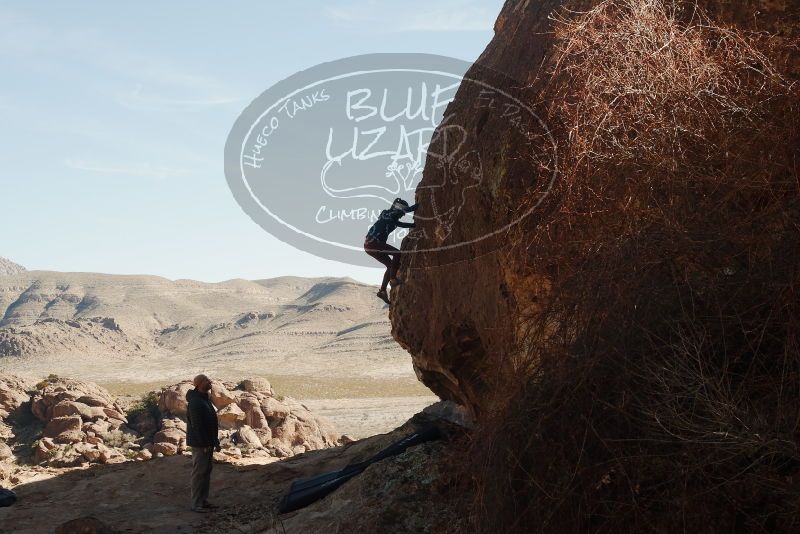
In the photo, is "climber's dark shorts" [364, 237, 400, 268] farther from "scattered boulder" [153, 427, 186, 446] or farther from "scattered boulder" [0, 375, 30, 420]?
"scattered boulder" [0, 375, 30, 420]

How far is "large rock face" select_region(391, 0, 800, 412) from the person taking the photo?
752cm

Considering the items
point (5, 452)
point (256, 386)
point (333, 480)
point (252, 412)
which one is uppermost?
point (333, 480)

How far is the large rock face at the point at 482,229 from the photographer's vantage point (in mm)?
7520

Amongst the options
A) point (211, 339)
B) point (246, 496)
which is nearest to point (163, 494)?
point (246, 496)

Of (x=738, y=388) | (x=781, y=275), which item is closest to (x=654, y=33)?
(x=781, y=275)

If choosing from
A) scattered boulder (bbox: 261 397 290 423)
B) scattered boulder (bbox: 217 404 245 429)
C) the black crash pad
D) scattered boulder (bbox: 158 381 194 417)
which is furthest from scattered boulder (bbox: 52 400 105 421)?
the black crash pad

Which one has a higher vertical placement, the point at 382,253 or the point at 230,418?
the point at 382,253

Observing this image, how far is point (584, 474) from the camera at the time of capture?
5012 mm

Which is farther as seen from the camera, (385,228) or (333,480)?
(385,228)

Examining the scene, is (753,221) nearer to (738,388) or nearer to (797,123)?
(797,123)

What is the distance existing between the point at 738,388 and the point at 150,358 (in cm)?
6617

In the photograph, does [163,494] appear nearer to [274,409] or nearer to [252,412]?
[252,412]

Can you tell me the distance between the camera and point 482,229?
8383 millimetres

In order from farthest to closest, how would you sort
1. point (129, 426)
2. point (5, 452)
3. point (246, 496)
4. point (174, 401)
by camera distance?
1. point (174, 401)
2. point (129, 426)
3. point (5, 452)
4. point (246, 496)
